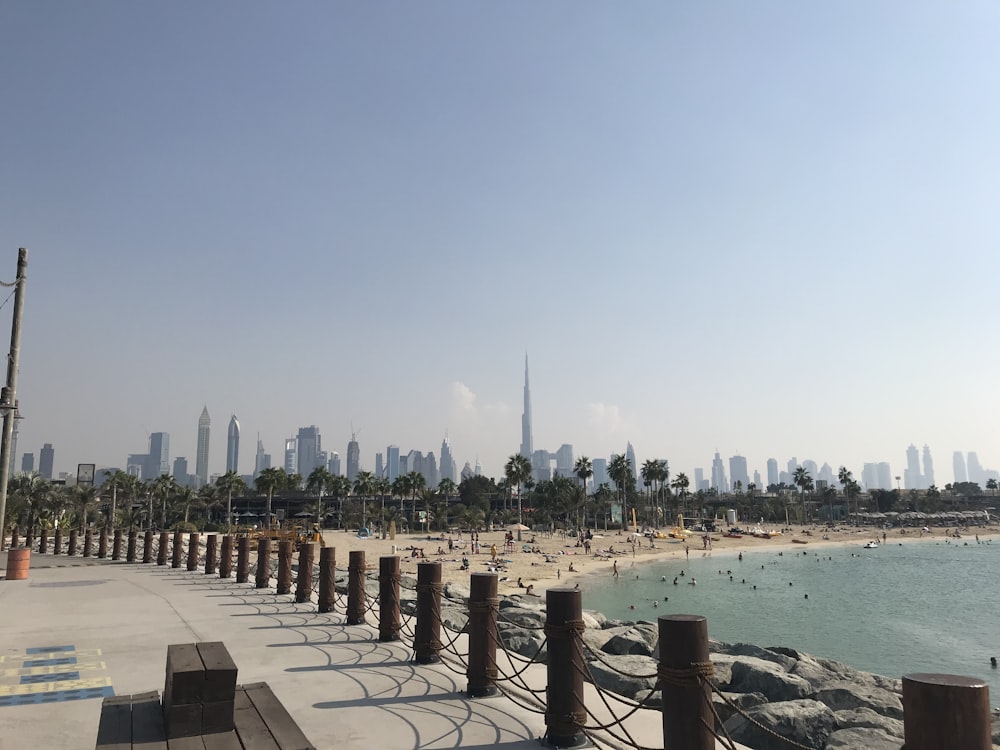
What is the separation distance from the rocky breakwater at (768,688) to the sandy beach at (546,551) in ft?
54.1

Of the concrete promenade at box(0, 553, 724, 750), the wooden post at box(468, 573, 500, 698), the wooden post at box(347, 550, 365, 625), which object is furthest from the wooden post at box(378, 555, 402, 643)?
the wooden post at box(468, 573, 500, 698)

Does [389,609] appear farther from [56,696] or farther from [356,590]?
[56,696]

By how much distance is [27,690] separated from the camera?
7.98 meters

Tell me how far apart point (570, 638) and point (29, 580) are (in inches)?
798

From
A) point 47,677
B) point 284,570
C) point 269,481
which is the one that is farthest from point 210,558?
point 269,481

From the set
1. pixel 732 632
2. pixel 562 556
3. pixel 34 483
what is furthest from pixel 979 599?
pixel 34 483

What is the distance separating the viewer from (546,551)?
261ft

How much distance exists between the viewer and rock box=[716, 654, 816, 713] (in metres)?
13.7

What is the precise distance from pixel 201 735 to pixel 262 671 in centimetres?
482

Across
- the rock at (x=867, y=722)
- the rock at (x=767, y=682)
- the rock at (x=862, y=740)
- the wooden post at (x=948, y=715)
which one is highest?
the wooden post at (x=948, y=715)

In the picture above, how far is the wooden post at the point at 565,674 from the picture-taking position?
6.23 metres

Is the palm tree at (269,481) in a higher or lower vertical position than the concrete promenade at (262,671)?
higher

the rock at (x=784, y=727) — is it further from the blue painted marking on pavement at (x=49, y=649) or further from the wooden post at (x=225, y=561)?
the wooden post at (x=225, y=561)

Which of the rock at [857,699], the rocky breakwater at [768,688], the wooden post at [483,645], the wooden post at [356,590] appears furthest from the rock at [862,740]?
the wooden post at [356,590]
